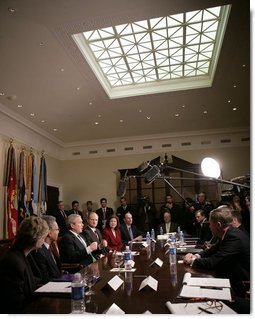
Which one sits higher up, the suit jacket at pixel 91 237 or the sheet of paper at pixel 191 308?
the sheet of paper at pixel 191 308

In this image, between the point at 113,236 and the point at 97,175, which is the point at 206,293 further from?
the point at 97,175

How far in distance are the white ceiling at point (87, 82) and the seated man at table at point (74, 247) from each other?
272 centimetres

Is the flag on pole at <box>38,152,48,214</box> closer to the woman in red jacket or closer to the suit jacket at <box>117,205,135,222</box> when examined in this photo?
the suit jacket at <box>117,205,135,222</box>

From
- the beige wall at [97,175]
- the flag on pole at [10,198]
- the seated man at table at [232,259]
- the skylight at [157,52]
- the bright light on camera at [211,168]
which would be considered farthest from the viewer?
the beige wall at [97,175]

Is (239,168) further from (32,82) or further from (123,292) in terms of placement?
(123,292)

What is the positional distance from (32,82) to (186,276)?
188 inches

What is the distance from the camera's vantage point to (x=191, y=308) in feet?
4.42

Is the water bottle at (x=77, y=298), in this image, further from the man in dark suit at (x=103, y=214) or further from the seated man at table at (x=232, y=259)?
the man in dark suit at (x=103, y=214)

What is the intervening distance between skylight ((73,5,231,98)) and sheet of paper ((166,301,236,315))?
3.93 metres

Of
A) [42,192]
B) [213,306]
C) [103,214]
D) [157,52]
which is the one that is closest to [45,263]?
[213,306]

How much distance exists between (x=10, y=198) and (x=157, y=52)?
15.1 ft

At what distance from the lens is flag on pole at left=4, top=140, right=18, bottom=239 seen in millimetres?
6430

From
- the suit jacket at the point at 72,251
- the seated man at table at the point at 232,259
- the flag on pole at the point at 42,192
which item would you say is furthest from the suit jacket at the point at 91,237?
the flag on pole at the point at 42,192

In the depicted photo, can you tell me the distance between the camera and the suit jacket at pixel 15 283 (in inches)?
60.2
